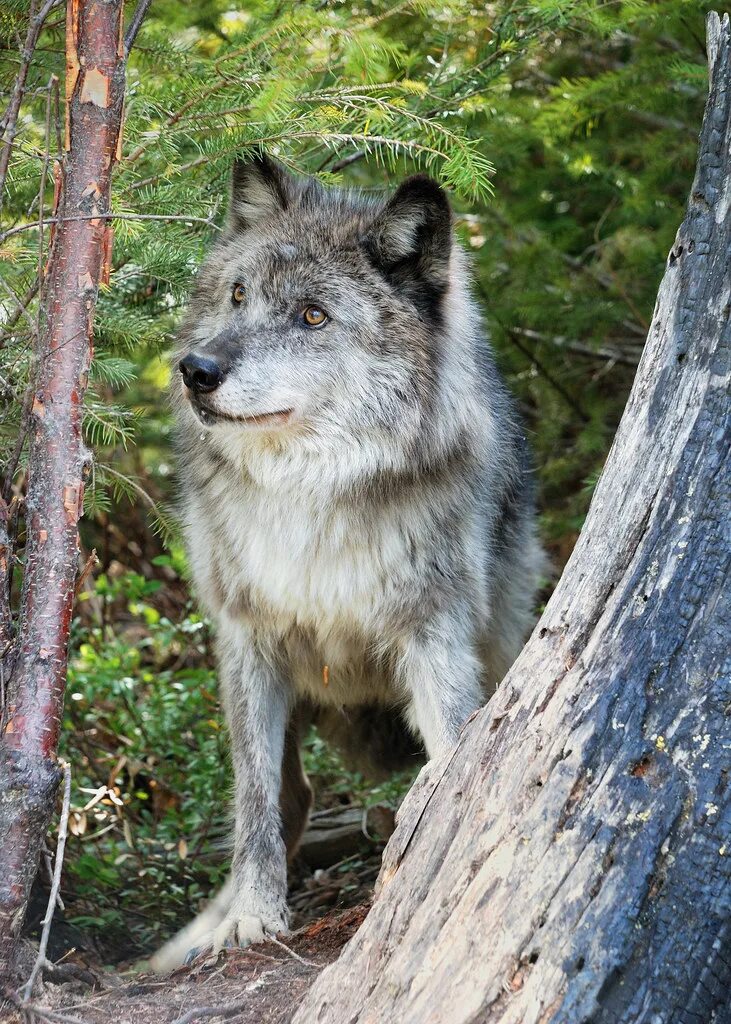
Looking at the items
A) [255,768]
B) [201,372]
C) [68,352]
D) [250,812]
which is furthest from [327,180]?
[250,812]

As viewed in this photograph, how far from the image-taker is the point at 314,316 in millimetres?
3816

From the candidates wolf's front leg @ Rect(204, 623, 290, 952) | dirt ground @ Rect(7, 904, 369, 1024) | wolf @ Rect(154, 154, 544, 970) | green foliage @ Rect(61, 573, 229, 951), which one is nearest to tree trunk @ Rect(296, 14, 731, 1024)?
dirt ground @ Rect(7, 904, 369, 1024)

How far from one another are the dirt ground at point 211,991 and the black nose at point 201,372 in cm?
186

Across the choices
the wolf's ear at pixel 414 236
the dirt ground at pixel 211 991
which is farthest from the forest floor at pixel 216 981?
the wolf's ear at pixel 414 236

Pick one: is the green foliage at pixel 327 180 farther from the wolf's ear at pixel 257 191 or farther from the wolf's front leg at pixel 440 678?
the wolf's front leg at pixel 440 678

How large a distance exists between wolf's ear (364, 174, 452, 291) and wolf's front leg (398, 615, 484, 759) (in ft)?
4.19

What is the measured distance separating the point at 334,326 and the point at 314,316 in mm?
81

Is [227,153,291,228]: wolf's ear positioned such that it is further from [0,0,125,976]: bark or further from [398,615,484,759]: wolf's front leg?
[398,615,484,759]: wolf's front leg

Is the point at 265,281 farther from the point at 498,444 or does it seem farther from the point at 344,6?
the point at 344,6

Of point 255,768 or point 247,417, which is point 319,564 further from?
point 255,768

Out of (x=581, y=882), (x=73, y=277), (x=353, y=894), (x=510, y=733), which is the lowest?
(x=353, y=894)

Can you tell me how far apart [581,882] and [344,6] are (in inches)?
146

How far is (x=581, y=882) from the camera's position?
234 cm

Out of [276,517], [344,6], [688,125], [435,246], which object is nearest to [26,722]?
[276,517]
